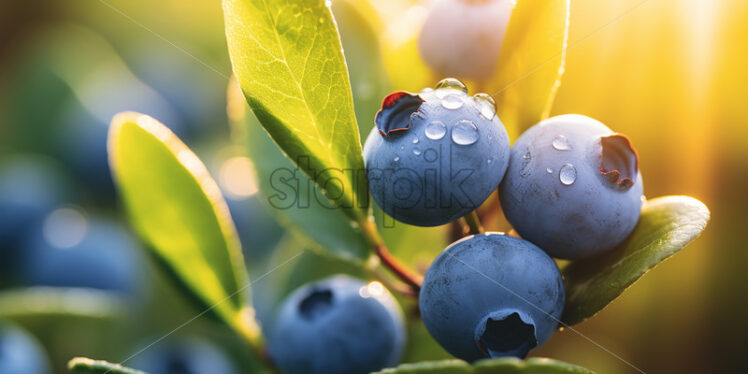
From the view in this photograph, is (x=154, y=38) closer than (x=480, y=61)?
No

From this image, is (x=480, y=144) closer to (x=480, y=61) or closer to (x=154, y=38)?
(x=480, y=61)

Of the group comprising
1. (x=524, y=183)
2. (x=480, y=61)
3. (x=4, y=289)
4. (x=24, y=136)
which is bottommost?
(x=524, y=183)

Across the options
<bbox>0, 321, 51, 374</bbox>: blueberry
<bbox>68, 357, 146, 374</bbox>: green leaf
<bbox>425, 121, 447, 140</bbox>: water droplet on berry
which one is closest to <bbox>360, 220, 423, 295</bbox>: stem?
<bbox>425, 121, 447, 140</bbox>: water droplet on berry

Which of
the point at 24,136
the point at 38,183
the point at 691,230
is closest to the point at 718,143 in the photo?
the point at 691,230

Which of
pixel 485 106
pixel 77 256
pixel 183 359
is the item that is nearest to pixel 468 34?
pixel 485 106

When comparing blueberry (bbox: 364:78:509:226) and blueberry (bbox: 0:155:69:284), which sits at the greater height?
blueberry (bbox: 0:155:69:284)

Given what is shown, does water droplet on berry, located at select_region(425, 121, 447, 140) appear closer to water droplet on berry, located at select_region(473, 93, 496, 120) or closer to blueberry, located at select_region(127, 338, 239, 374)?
water droplet on berry, located at select_region(473, 93, 496, 120)
